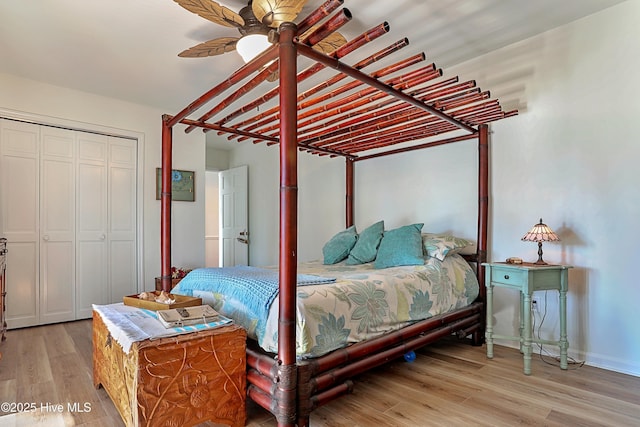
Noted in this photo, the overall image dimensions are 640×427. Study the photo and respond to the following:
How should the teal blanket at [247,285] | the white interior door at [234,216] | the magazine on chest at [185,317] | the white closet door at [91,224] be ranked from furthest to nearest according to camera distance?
the white interior door at [234,216] < the white closet door at [91,224] < the teal blanket at [247,285] < the magazine on chest at [185,317]

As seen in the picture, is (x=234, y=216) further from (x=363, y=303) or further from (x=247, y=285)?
(x=363, y=303)

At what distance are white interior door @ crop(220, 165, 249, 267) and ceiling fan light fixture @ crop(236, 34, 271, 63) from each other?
11.7ft

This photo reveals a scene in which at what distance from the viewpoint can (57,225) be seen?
11.9ft

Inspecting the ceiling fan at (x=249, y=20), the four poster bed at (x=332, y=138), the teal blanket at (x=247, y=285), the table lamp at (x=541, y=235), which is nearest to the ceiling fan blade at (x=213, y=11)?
the ceiling fan at (x=249, y=20)

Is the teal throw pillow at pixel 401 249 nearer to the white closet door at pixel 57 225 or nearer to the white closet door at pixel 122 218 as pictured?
the white closet door at pixel 122 218

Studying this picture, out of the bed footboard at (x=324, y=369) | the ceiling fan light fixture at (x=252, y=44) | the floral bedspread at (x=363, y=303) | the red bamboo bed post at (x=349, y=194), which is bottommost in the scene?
the bed footboard at (x=324, y=369)

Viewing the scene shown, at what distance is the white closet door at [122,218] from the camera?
3.95m

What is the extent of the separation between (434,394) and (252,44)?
2329mm

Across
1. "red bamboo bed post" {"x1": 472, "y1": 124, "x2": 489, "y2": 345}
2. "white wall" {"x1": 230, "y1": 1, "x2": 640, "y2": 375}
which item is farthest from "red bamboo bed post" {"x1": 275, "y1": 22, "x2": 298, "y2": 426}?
"white wall" {"x1": 230, "y1": 1, "x2": 640, "y2": 375}

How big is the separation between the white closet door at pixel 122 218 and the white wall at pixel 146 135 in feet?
0.41

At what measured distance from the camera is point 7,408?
6.12ft

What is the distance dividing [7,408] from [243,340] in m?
1.36

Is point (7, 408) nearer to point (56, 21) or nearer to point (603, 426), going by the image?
point (56, 21)

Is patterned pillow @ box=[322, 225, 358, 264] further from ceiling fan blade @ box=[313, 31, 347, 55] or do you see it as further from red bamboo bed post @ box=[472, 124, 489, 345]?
ceiling fan blade @ box=[313, 31, 347, 55]
